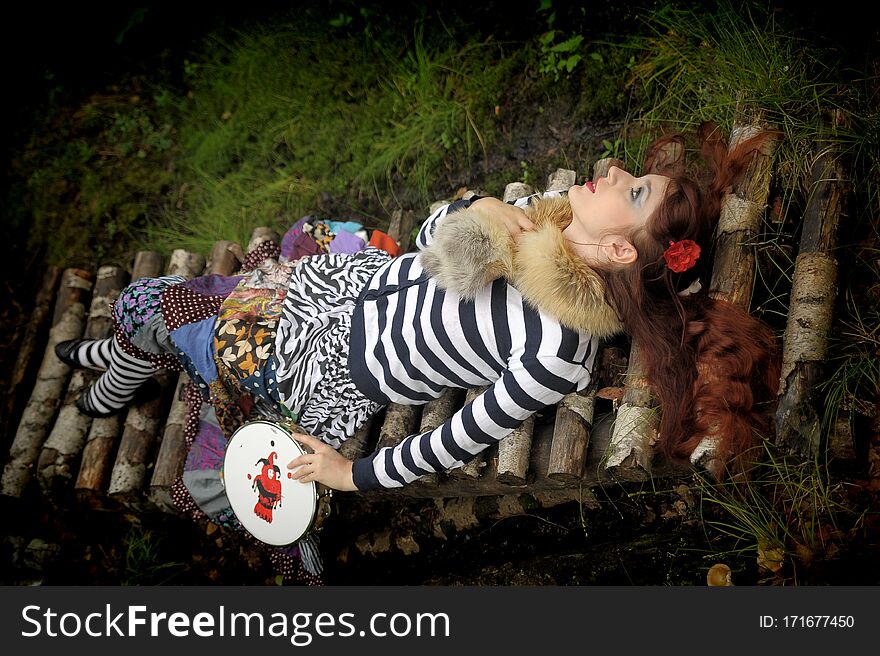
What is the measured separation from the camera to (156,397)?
3504 mm

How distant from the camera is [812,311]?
6.99 feet

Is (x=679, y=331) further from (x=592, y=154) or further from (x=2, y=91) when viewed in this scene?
(x=2, y=91)

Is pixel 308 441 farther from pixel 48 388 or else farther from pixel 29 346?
pixel 29 346

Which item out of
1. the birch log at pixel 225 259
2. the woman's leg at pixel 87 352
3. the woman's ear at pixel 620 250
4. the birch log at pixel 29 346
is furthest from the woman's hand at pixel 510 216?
the birch log at pixel 29 346

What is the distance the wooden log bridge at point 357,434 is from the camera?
2.30 m

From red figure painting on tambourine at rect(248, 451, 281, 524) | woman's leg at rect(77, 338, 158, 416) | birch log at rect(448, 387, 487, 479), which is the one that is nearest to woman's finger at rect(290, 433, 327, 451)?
red figure painting on tambourine at rect(248, 451, 281, 524)

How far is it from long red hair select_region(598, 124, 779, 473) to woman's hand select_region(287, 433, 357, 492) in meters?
1.14

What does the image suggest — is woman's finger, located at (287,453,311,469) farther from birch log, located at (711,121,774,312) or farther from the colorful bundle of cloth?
birch log, located at (711,121,774,312)

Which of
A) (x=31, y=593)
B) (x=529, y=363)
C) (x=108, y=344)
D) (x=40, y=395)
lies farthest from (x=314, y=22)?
(x=31, y=593)

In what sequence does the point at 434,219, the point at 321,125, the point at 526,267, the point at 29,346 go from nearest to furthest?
the point at 526,267 → the point at 434,219 → the point at 29,346 → the point at 321,125

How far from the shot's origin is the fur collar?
2162mm

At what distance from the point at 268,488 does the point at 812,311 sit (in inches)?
79.7

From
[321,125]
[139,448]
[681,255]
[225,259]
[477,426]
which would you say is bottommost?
[477,426]

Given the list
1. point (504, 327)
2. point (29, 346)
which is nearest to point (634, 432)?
point (504, 327)
